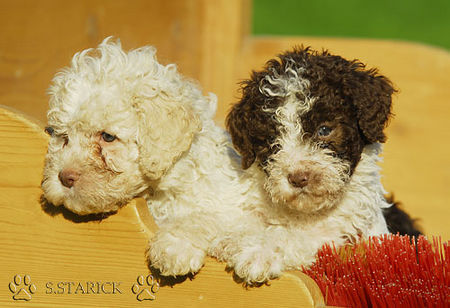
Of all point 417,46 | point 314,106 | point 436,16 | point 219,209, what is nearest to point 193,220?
point 219,209

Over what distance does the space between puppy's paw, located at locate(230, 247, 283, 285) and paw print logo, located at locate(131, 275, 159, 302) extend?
512 mm

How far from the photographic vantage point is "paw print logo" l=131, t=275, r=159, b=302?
3607 mm

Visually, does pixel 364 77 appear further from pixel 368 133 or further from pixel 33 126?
pixel 33 126

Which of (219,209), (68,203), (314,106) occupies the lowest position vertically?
(219,209)

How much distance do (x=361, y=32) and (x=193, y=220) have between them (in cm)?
1170

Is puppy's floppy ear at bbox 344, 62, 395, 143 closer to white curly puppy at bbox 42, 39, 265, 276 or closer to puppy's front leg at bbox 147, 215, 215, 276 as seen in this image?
white curly puppy at bbox 42, 39, 265, 276

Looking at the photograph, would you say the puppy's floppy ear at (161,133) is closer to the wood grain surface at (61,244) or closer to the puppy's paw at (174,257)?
the wood grain surface at (61,244)

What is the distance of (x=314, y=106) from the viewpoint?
3760 millimetres

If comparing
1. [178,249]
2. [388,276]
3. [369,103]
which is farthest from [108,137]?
[388,276]

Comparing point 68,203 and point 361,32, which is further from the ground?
point 68,203

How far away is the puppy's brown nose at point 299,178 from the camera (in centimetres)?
368

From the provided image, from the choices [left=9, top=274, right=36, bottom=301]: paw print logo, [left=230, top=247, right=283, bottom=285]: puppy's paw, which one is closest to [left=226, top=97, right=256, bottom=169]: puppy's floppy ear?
[left=230, top=247, right=283, bottom=285]: puppy's paw

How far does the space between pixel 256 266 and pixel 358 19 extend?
13.1m

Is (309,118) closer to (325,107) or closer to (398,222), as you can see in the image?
(325,107)
